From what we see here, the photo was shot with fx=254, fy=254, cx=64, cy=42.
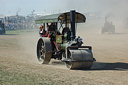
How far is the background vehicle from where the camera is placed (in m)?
8.43

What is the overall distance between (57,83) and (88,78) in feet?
3.93

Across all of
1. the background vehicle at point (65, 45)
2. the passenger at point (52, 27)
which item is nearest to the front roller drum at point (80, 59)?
the background vehicle at point (65, 45)

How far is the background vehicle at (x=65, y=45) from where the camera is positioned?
843 centimetres

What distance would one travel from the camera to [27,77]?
6.23m

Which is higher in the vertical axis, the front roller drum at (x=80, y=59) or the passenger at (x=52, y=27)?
the passenger at (x=52, y=27)

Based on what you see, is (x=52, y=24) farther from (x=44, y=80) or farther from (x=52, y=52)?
(x=44, y=80)

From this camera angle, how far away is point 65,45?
9.27 metres

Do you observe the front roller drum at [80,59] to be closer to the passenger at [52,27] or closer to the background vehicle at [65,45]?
the background vehicle at [65,45]

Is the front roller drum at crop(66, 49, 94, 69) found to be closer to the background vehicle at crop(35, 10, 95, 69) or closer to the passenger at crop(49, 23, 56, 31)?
the background vehicle at crop(35, 10, 95, 69)

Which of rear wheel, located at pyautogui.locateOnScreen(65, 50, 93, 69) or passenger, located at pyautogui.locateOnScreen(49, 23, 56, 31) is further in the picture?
passenger, located at pyautogui.locateOnScreen(49, 23, 56, 31)

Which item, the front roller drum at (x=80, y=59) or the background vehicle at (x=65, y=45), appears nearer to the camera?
the front roller drum at (x=80, y=59)

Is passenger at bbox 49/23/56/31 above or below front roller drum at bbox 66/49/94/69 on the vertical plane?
above

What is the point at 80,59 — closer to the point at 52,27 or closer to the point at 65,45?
the point at 65,45

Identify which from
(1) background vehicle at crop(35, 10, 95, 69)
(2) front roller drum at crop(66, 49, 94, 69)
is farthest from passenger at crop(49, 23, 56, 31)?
(2) front roller drum at crop(66, 49, 94, 69)
